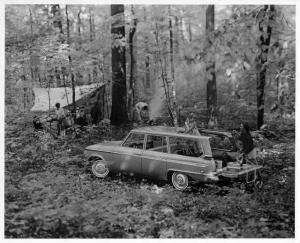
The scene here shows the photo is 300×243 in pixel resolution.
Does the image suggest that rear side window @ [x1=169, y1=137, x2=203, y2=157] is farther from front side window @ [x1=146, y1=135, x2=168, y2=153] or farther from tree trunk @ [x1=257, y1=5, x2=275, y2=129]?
tree trunk @ [x1=257, y1=5, x2=275, y2=129]

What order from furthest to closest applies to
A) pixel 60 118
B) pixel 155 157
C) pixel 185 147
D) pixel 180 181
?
1. pixel 60 118
2. pixel 155 157
3. pixel 185 147
4. pixel 180 181

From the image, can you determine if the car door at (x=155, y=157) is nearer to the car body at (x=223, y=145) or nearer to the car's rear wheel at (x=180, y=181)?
the car's rear wheel at (x=180, y=181)

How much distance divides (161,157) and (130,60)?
231cm

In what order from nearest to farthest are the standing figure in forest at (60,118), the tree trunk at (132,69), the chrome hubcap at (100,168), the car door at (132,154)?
the car door at (132,154) < the chrome hubcap at (100,168) < the standing figure in forest at (60,118) < the tree trunk at (132,69)

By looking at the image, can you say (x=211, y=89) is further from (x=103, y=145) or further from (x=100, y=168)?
(x=100, y=168)

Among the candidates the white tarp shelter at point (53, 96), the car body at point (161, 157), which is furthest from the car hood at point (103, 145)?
the white tarp shelter at point (53, 96)

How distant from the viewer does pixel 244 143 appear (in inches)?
290

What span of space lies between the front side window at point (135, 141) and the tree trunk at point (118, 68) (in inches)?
20.5

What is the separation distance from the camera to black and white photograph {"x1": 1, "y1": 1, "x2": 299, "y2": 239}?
6.47m

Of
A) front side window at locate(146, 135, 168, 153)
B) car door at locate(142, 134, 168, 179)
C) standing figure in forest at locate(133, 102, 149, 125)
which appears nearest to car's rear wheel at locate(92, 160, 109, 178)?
car door at locate(142, 134, 168, 179)

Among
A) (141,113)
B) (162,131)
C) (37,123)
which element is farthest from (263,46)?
(37,123)

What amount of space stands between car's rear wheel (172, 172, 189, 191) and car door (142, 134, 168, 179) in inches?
8.2

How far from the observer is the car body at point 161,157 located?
689 centimetres
